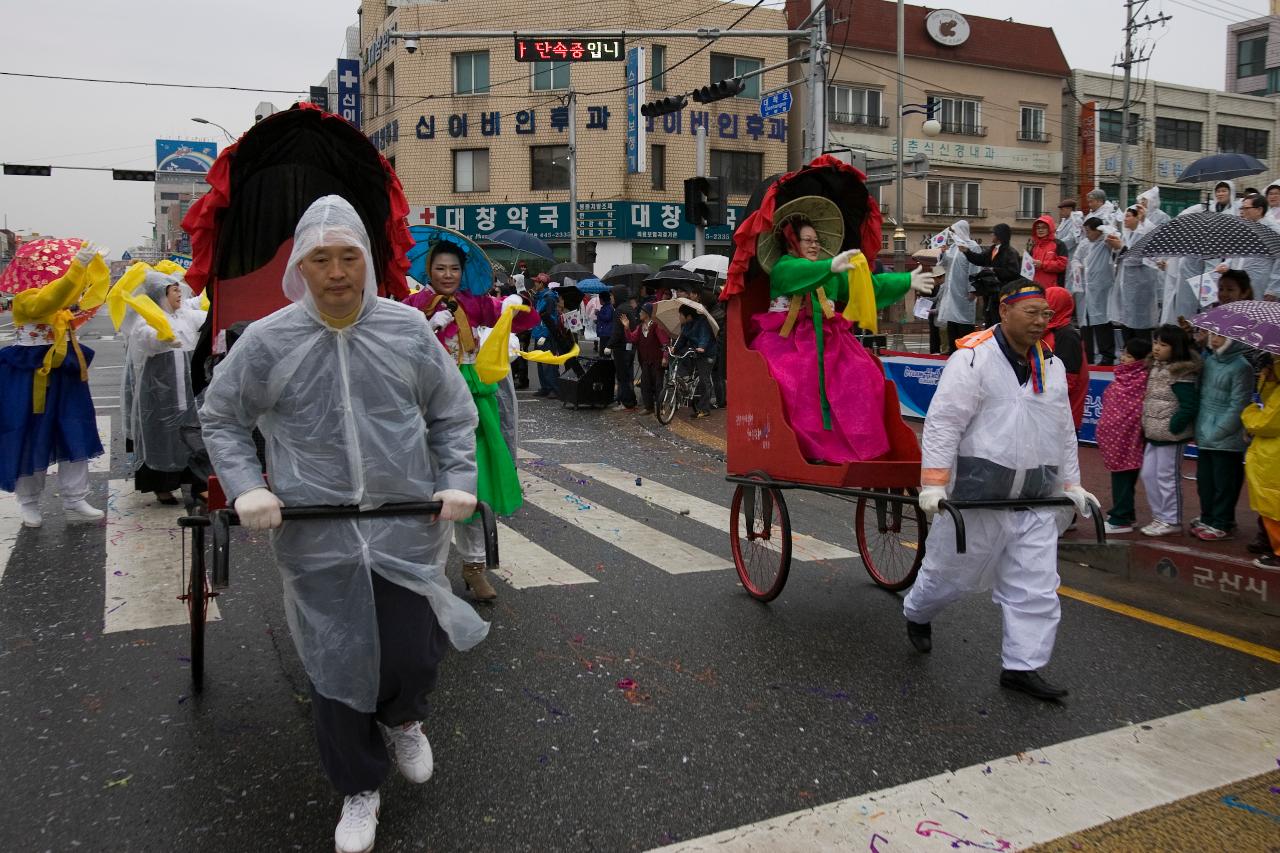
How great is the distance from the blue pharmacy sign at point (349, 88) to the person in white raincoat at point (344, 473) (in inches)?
1462

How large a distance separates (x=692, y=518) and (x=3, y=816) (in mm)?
5336

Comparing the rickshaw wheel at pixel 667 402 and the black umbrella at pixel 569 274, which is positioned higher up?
the black umbrella at pixel 569 274

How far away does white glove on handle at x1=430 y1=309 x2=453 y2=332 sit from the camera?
5.37 m

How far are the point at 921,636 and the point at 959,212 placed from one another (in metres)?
37.3

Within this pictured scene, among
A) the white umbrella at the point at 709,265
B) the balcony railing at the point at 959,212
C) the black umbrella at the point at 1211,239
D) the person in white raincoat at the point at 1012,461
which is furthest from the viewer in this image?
the balcony railing at the point at 959,212

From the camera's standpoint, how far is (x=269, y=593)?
18.6 ft

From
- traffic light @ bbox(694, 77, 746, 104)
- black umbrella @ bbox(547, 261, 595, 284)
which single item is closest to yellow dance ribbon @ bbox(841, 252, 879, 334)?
traffic light @ bbox(694, 77, 746, 104)

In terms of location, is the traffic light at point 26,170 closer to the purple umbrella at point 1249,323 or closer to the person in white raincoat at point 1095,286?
the person in white raincoat at point 1095,286

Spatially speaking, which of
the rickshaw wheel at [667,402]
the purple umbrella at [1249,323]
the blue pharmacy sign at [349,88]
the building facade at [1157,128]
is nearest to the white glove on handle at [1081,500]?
the purple umbrella at [1249,323]

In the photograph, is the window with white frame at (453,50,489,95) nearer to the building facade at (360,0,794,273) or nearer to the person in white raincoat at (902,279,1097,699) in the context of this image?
the building facade at (360,0,794,273)

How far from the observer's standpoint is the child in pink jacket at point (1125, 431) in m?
7.04

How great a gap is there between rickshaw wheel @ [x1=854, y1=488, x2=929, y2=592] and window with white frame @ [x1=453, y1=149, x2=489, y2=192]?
32997 mm

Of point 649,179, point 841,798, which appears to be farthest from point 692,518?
point 649,179

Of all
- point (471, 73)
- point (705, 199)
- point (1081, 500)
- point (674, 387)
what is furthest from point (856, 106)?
point (1081, 500)
